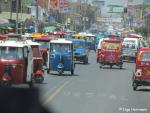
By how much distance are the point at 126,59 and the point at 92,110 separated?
163 feet

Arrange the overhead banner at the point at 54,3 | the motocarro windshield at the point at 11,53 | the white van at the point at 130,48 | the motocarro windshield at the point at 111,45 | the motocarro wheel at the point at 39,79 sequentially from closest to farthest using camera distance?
the motocarro windshield at the point at 11,53, the motocarro wheel at the point at 39,79, the motocarro windshield at the point at 111,45, the white van at the point at 130,48, the overhead banner at the point at 54,3

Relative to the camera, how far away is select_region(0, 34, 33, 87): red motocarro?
28109 millimetres

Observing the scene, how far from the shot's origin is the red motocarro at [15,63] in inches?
1107

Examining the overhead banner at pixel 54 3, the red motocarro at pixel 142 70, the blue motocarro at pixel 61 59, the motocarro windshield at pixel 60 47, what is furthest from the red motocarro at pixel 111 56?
the overhead banner at pixel 54 3

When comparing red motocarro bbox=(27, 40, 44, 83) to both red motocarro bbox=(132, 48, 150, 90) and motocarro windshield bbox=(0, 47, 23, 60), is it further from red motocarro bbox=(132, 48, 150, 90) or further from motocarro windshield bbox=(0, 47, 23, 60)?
red motocarro bbox=(132, 48, 150, 90)

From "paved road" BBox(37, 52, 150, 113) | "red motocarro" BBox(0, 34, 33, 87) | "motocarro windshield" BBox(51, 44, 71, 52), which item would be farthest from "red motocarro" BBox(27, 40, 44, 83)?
"motocarro windshield" BBox(51, 44, 71, 52)

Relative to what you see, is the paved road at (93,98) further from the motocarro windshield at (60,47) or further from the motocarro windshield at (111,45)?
the motocarro windshield at (111,45)

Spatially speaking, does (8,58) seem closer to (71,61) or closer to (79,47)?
(71,61)

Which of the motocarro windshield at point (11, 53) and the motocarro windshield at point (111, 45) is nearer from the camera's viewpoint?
the motocarro windshield at point (11, 53)

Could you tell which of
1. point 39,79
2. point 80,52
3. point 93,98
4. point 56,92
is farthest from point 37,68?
point 80,52

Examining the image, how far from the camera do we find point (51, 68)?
41.2 meters

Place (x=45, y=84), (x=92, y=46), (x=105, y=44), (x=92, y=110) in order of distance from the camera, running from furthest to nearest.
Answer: (x=92, y=46)
(x=105, y=44)
(x=45, y=84)
(x=92, y=110)

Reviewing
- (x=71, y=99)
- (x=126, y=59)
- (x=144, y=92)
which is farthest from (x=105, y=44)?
(x=71, y=99)

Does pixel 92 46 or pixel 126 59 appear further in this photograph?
pixel 92 46
